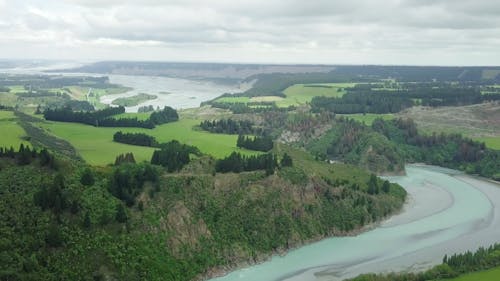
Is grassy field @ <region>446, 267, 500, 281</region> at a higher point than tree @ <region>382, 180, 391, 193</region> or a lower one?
lower

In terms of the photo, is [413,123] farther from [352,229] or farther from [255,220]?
[255,220]

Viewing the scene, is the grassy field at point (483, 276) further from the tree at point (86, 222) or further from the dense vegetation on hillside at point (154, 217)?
the tree at point (86, 222)

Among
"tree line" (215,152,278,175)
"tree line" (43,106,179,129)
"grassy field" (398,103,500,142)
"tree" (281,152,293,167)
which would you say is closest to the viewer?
"tree line" (215,152,278,175)

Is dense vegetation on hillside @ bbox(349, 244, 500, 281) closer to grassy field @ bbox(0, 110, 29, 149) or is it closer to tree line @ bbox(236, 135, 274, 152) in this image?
tree line @ bbox(236, 135, 274, 152)

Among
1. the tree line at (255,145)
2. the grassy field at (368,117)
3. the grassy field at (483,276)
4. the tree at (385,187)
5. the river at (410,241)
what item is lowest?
the river at (410,241)

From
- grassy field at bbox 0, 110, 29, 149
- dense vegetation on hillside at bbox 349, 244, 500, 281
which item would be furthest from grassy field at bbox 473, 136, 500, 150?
grassy field at bbox 0, 110, 29, 149

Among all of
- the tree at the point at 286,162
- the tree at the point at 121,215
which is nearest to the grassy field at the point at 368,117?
the tree at the point at 286,162

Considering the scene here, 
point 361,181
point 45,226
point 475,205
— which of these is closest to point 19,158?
point 45,226
